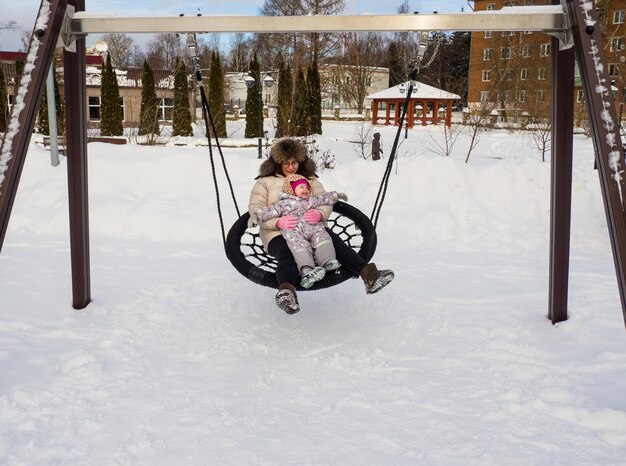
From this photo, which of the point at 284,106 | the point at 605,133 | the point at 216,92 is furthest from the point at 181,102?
the point at 605,133

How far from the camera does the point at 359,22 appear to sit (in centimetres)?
337

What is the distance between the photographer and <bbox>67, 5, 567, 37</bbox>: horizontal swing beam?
10.8 feet

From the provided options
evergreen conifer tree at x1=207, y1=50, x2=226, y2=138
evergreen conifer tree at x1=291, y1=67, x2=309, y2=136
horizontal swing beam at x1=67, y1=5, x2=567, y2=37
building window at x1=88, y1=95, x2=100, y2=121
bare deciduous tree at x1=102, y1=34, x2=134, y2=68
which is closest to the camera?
horizontal swing beam at x1=67, y1=5, x2=567, y2=37

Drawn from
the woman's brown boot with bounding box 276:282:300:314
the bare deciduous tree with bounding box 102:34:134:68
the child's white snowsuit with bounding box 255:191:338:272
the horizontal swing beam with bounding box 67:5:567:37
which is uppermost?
the bare deciduous tree with bounding box 102:34:134:68

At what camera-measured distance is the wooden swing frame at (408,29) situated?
280 cm

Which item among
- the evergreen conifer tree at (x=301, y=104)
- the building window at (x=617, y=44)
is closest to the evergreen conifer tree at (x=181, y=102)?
the evergreen conifer tree at (x=301, y=104)

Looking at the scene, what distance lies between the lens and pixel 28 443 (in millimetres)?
2500

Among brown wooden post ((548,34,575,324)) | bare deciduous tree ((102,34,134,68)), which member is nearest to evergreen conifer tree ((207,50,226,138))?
brown wooden post ((548,34,575,324))

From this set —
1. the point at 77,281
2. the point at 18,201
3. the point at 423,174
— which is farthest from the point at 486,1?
the point at 77,281

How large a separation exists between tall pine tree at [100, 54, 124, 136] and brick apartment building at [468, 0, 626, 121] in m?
10.8

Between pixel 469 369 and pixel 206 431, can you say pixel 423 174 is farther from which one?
pixel 206 431

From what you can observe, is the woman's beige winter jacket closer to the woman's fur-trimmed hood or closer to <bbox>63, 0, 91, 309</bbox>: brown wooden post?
the woman's fur-trimmed hood

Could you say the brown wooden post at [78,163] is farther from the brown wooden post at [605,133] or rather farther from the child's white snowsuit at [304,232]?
the brown wooden post at [605,133]

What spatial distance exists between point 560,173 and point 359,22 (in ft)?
5.24
